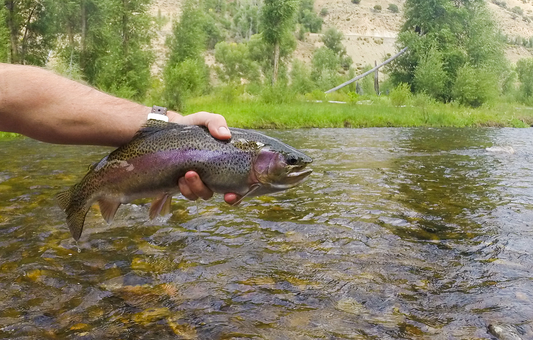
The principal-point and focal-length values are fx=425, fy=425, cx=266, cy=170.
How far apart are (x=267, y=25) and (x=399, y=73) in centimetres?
2019

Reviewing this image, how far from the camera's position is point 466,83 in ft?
125

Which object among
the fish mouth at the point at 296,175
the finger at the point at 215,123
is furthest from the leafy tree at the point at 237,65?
the fish mouth at the point at 296,175

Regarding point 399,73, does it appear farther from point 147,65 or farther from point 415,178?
point 415,178

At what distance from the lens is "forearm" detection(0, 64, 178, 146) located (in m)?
2.71

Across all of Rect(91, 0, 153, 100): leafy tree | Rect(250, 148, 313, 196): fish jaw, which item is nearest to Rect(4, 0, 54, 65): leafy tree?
Rect(91, 0, 153, 100): leafy tree

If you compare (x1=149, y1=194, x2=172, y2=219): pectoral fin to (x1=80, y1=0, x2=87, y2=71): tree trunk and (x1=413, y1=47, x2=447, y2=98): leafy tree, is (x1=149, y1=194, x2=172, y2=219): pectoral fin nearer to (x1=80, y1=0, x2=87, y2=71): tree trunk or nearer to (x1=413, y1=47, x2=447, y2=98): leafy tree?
(x1=80, y1=0, x2=87, y2=71): tree trunk

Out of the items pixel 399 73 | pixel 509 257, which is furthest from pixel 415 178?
pixel 399 73

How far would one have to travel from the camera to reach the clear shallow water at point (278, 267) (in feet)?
10.5

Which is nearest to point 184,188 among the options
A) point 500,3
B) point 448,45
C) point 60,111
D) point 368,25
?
point 60,111

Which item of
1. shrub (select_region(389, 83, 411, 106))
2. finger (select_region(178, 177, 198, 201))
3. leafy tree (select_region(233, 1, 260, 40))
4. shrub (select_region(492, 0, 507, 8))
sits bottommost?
shrub (select_region(389, 83, 411, 106))

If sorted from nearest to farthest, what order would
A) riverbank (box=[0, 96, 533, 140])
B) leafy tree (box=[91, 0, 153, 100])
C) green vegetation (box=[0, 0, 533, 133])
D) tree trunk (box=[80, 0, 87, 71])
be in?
riverbank (box=[0, 96, 533, 140])
green vegetation (box=[0, 0, 533, 133])
leafy tree (box=[91, 0, 153, 100])
tree trunk (box=[80, 0, 87, 71])

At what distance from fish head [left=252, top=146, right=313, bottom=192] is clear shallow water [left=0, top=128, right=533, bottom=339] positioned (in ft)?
3.72

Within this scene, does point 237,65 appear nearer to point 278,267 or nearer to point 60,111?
point 278,267

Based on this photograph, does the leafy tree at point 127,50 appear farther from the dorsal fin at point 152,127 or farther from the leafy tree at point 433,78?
the leafy tree at point 433,78
